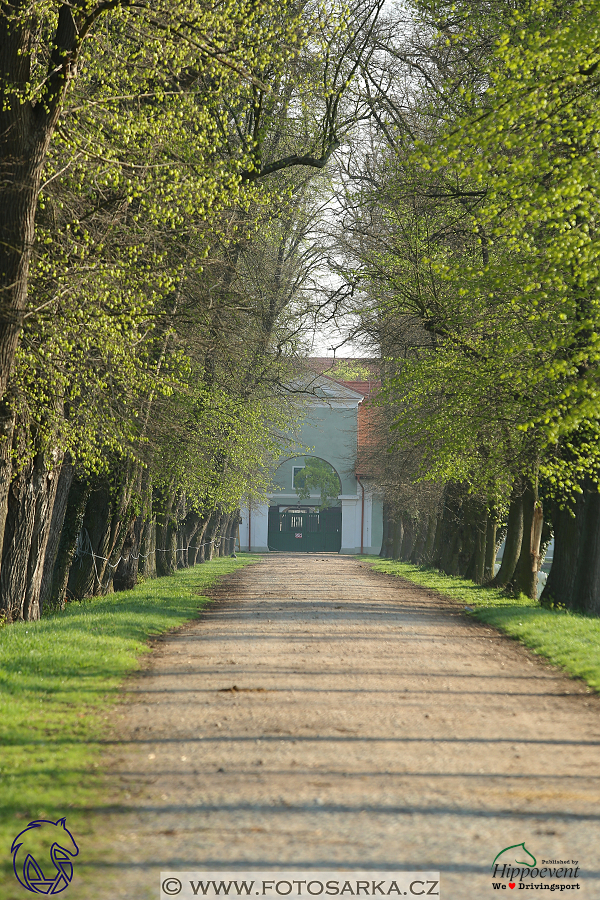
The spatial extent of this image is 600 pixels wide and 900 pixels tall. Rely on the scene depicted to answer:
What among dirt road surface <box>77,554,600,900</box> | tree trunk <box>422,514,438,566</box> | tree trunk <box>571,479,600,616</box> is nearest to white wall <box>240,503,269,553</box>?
tree trunk <box>422,514,438,566</box>

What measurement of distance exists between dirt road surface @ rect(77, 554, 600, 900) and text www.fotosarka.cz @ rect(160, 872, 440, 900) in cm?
7

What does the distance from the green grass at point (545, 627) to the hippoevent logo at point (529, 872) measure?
5.18m

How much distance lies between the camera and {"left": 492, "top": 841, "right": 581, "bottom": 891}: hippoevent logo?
14.0 feet

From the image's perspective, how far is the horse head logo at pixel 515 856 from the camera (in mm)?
4465

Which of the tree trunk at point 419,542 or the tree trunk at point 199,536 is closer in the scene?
the tree trunk at point 199,536

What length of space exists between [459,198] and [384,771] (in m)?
13.1

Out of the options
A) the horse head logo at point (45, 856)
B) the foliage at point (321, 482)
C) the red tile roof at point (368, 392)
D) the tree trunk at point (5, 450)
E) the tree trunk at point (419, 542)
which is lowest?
the horse head logo at point (45, 856)

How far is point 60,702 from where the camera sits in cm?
784

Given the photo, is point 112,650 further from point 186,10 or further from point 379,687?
point 186,10

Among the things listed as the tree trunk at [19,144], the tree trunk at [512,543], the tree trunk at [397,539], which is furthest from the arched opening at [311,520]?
the tree trunk at [19,144]

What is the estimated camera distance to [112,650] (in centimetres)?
1077

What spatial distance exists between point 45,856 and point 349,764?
7.65 ft

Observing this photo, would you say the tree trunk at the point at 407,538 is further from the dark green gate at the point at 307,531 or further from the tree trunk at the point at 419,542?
the dark green gate at the point at 307,531

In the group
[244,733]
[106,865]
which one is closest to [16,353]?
[244,733]
